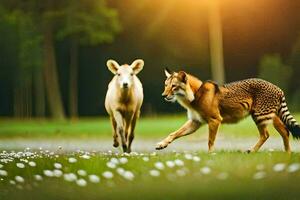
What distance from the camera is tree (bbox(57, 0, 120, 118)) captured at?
8438 millimetres

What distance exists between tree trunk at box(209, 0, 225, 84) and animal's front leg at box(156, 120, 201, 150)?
73 centimetres

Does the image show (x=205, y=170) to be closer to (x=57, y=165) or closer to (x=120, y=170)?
(x=120, y=170)

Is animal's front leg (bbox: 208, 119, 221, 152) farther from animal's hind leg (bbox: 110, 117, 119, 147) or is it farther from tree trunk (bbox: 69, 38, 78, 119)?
tree trunk (bbox: 69, 38, 78, 119)

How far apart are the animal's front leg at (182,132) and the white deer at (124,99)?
0.55 metres

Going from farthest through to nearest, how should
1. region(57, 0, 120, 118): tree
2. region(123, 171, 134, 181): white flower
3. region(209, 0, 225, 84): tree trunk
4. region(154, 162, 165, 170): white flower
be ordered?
region(57, 0, 120, 118): tree → region(209, 0, 225, 84): tree trunk → region(154, 162, 165, 170): white flower → region(123, 171, 134, 181): white flower

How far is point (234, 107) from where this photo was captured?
7.44 meters

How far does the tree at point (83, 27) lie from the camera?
27.7 ft

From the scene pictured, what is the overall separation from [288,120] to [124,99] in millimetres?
1248

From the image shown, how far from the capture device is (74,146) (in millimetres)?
8086

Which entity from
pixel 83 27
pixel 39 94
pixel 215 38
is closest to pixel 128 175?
pixel 215 38

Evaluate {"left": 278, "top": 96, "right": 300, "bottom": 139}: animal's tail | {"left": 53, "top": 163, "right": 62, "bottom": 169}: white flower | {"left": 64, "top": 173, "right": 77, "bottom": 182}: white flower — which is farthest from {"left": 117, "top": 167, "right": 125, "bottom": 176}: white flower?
{"left": 278, "top": 96, "right": 300, "bottom": 139}: animal's tail

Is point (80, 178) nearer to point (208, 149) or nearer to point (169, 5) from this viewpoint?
point (208, 149)

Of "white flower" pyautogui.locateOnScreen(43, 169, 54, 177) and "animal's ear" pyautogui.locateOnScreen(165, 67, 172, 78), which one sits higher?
"animal's ear" pyautogui.locateOnScreen(165, 67, 172, 78)

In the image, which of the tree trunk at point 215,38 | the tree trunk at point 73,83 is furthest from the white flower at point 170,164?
the tree trunk at point 73,83
